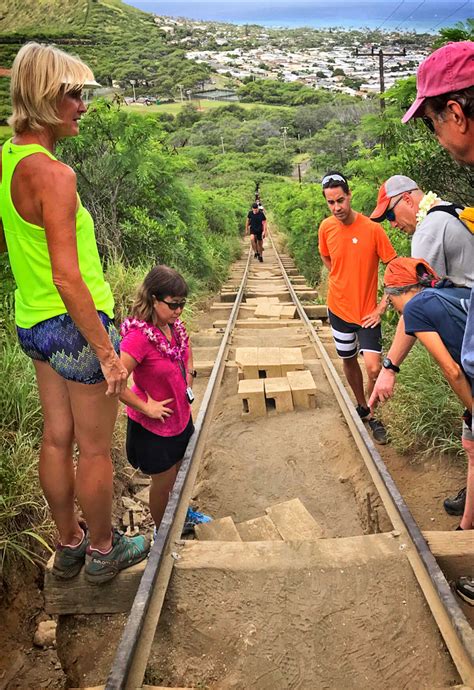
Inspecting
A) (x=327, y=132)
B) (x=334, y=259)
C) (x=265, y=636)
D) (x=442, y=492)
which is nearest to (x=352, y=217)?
(x=334, y=259)

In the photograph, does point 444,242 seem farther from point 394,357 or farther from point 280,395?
point 280,395

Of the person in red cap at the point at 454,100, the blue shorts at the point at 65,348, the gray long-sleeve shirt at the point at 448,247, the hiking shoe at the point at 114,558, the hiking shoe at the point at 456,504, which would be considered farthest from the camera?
the hiking shoe at the point at 456,504

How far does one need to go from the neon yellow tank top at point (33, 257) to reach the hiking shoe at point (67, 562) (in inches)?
41.2

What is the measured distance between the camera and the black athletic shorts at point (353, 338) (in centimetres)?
459

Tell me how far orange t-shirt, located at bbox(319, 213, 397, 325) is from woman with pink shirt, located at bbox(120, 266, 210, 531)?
179 cm

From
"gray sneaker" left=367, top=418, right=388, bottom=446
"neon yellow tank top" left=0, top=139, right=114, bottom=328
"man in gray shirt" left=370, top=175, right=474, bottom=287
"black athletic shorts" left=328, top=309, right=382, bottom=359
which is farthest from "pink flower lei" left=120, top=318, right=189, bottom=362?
"gray sneaker" left=367, top=418, right=388, bottom=446

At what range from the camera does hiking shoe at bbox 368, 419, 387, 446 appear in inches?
185

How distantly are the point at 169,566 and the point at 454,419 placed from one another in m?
2.76

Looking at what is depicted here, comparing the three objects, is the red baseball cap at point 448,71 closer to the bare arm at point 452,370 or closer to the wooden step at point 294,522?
the bare arm at point 452,370

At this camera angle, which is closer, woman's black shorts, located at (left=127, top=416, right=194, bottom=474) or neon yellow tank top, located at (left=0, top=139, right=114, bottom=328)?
neon yellow tank top, located at (left=0, top=139, right=114, bottom=328)

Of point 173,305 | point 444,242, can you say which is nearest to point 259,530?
point 173,305

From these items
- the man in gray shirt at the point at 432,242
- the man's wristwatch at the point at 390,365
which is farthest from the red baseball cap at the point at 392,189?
the man's wristwatch at the point at 390,365

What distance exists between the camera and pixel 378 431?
4797 millimetres

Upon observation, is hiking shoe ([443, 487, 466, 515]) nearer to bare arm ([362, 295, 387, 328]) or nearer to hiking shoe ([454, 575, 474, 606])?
hiking shoe ([454, 575, 474, 606])
